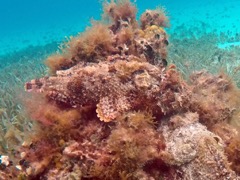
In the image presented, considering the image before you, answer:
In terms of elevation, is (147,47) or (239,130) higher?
(147,47)

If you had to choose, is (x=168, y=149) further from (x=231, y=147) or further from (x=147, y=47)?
(x=147, y=47)

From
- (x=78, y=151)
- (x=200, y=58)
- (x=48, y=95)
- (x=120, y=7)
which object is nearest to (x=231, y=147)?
(x=78, y=151)

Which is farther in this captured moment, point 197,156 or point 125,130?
point 125,130

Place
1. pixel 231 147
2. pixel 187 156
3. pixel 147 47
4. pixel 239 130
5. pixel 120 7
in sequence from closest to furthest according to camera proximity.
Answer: pixel 187 156 → pixel 231 147 → pixel 239 130 → pixel 147 47 → pixel 120 7

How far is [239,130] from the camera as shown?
376 cm

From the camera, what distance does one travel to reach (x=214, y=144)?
3039 millimetres

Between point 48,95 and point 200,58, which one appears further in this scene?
point 200,58

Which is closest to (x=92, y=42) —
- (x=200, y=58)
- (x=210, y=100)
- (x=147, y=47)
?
(x=147, y=47)

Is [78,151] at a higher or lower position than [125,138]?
lower

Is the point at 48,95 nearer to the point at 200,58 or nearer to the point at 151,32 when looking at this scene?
the point at 151,32

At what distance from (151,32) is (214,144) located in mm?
3336

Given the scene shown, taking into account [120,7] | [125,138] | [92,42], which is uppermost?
[120,7]

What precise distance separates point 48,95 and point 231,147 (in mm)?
2585

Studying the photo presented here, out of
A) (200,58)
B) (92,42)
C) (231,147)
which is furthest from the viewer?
(200,58)
